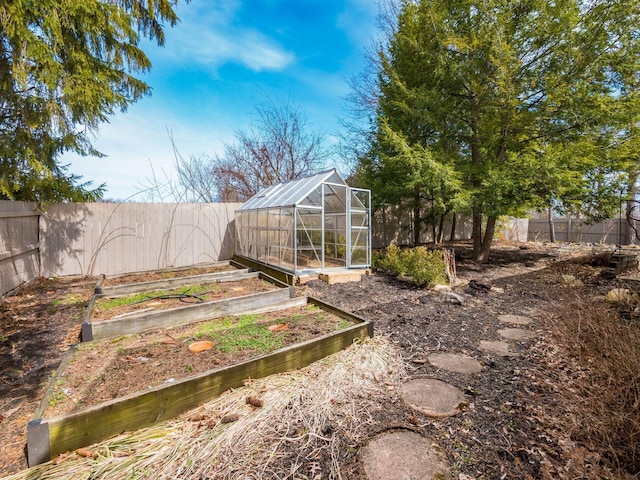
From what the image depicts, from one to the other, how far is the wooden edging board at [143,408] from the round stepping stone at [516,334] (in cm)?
267

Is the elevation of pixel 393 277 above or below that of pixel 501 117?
below

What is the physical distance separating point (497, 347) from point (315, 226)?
17.3 feet

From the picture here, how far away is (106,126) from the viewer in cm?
639

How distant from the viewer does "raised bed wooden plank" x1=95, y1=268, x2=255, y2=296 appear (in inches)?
204

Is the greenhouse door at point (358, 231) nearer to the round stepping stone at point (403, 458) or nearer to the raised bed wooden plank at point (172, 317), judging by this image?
the raised bed wooden plank at point (172, 317)

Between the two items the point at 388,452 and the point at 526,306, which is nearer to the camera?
the point at 388,452

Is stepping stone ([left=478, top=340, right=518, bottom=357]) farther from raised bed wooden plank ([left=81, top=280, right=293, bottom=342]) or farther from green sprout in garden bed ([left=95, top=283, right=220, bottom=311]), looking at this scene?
green sprout in garden bed ([left=95, top=283, right=220, bottom=311])

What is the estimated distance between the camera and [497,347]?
3.40m

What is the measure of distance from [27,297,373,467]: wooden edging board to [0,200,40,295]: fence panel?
478 cm

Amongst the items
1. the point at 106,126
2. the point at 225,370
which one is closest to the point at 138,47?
the point at 106,126

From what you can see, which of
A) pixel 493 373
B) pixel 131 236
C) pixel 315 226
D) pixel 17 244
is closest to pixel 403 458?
pixel 493 373

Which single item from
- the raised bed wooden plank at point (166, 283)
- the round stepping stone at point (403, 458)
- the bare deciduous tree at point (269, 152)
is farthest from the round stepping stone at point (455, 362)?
the bare deciduous tree at point (269, 152)

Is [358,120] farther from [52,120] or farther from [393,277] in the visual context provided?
[52,120]

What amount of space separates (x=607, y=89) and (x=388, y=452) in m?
9.54
